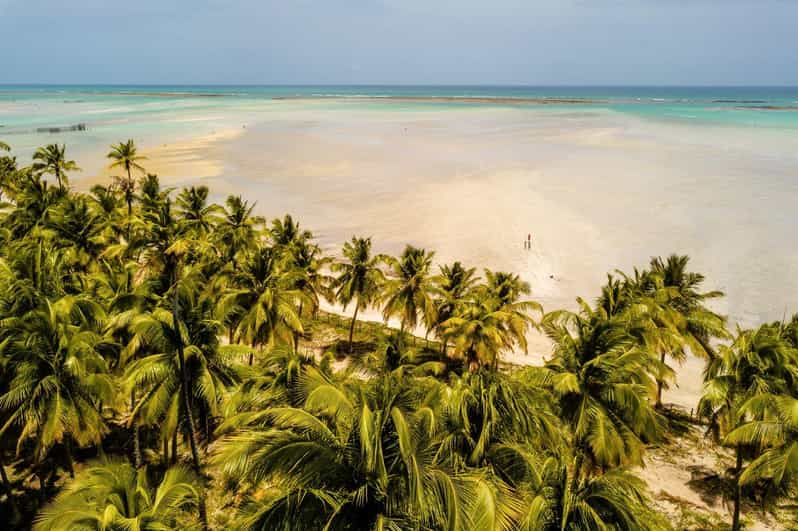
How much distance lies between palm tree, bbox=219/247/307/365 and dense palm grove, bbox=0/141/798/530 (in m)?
0.10

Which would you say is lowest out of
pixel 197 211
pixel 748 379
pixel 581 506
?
pixel 748 379

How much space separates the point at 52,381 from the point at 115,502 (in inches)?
217

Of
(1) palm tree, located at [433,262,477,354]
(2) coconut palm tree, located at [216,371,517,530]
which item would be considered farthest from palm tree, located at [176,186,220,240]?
(2) coconut palm tree, located at [216,371,517,530]

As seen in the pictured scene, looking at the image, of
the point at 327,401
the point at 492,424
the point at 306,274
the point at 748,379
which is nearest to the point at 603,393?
the point at 492,424

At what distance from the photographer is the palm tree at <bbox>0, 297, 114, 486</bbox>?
1294 cm

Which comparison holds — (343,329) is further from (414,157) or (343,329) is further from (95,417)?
(414,157)

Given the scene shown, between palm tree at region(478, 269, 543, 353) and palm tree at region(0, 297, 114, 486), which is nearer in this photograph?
palm tree at region(0, 297, 114, 486)

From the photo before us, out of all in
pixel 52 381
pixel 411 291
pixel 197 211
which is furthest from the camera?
pixel 197 211

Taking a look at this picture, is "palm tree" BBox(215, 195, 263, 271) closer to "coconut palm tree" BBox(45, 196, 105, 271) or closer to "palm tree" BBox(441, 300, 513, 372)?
"coconut palm tree" BBox(45, 196, 105, 271)

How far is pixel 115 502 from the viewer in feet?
31.6

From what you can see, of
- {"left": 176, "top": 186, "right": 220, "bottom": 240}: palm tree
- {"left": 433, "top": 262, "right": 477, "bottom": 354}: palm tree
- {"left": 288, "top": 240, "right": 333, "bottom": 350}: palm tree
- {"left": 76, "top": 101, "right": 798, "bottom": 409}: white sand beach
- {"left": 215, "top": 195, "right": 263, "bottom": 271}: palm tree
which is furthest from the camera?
{"left": 76, "top": 101, "right": 798, "bottom": 409}: white sand beach

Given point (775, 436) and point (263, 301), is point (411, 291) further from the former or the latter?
point (775, 436)

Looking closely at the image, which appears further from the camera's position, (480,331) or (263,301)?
(480,331)

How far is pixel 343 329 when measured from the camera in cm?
3209
